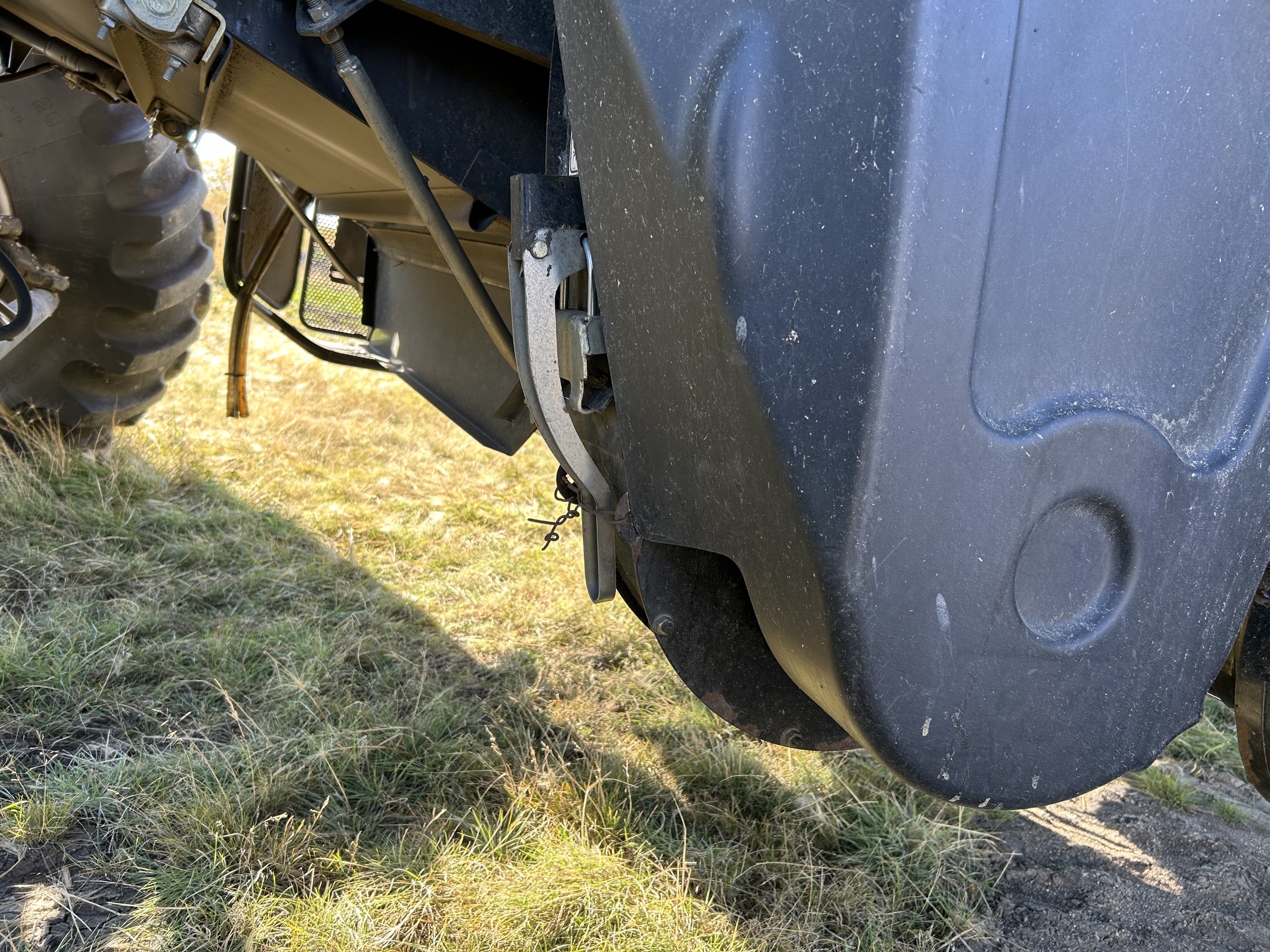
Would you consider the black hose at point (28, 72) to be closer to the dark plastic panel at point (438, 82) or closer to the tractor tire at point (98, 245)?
the tractor tire at point (98, 245)

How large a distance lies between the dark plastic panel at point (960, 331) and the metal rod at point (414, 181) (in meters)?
0.34

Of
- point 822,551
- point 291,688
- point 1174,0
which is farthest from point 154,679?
point 1174,0

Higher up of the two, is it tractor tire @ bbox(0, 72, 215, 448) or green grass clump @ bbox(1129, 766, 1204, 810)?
tractor tire @ bbox(0, 72, 215, 448)

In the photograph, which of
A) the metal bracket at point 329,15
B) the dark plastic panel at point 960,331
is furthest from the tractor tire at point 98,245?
the dark plastic panel at point 960,331

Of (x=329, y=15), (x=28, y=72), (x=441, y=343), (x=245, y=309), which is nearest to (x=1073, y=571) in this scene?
(x=329, y=15)

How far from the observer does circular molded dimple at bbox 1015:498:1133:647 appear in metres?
0.92

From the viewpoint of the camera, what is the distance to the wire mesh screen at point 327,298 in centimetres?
278

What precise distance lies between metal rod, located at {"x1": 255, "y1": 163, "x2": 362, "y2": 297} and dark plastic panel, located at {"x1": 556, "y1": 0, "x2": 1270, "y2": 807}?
5.11 ft

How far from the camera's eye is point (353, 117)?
1393 millimetres

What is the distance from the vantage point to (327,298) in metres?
2.85

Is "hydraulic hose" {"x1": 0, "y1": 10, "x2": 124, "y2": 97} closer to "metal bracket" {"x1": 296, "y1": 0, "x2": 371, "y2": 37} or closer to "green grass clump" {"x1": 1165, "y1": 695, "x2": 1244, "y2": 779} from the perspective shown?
"metal bracket" {"x1": 296, "y1": 0, "x2": 371, "y2": 37}

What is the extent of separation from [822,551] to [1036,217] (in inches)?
13.2

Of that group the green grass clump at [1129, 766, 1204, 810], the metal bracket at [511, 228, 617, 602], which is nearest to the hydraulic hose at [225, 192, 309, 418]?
the metal bracket at [511, 228, 617, 602]

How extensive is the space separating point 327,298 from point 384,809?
1.58 meters
